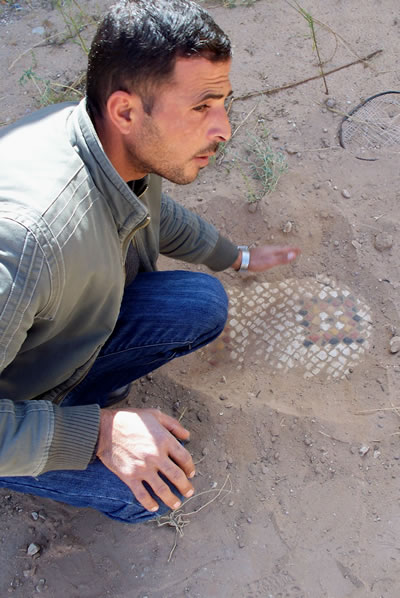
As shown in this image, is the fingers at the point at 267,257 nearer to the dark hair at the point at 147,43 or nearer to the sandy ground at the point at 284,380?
the sandy ground at the point at 284,380

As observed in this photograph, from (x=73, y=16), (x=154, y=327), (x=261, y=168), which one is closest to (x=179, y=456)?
(x=154, y=327)

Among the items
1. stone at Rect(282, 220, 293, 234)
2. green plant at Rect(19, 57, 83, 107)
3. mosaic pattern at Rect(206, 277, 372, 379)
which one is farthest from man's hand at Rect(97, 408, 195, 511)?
green plant at Rect(19, 57, 83, 107)

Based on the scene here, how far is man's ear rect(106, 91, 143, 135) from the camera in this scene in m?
1.38

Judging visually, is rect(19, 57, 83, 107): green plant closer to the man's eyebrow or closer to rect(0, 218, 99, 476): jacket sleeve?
the man's eyebrow

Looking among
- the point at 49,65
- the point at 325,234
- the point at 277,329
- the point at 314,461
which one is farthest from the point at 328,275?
the point at 49,65

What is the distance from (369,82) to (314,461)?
206 centimetres

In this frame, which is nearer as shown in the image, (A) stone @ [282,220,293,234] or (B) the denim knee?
(B) the denim knee

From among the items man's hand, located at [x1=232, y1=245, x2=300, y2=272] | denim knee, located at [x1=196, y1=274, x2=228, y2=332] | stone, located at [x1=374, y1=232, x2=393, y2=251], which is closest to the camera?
denim knee, located at [x1=196, y1=274, x2=228, y2=332]

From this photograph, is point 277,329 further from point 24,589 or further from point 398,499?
point 24,589

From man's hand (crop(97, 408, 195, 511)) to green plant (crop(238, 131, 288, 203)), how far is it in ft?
4.80

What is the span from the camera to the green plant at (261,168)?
2715mm

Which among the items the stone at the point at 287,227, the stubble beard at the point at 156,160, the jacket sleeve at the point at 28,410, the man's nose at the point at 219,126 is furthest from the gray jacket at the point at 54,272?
the stone at the point at 287,227

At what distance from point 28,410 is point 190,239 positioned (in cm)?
95

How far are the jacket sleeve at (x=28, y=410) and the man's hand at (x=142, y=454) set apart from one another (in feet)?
0.17
